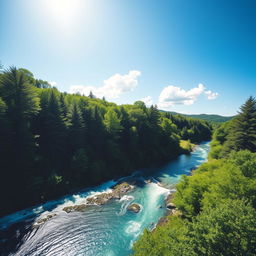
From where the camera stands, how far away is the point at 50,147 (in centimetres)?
2412

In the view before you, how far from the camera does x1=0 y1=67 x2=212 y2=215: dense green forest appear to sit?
18.2m

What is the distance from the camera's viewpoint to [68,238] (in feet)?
44.8

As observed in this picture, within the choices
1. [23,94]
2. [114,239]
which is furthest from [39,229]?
[23,94]

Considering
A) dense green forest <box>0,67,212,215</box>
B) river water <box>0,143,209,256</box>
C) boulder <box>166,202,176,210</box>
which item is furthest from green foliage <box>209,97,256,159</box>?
dense green forest <box>0,67,212,215</box>

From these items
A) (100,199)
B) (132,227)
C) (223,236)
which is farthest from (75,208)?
(223,236)

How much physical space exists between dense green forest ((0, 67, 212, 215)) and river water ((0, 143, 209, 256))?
2736 millimetres

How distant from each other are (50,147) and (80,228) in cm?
1437

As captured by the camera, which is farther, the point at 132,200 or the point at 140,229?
the point at 132,200

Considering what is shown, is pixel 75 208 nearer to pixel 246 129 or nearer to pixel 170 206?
pixel 170 206

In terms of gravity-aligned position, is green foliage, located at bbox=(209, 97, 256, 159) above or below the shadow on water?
above

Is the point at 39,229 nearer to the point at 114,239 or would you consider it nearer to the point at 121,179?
the point at 114,239

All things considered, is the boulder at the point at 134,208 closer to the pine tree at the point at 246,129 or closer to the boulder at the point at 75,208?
the boulder at the point at 75,208

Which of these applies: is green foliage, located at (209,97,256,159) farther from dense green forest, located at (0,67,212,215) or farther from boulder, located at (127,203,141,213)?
dense green forest, located at (0,67,212,215)

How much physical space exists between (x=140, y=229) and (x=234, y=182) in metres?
10.4
